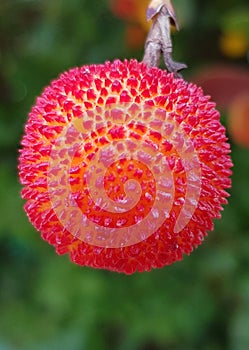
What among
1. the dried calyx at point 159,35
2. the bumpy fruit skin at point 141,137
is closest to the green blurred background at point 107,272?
the dried calyx at point 159,35

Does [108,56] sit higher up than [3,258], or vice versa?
[108,56]

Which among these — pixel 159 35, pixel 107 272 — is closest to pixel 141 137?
pixel 159 35

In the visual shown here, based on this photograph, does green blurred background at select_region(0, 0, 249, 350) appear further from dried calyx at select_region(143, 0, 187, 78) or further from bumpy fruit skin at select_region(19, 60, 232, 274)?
bumpy fruit skin at select_region(19, 60, 232, 274)

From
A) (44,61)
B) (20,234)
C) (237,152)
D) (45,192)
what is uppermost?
(44,61)

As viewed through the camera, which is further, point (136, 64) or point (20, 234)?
point (20, 234)

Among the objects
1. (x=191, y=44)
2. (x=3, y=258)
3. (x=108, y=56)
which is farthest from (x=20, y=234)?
(x=191, y=44)

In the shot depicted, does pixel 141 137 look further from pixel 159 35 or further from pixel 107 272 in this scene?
pixel 107 272

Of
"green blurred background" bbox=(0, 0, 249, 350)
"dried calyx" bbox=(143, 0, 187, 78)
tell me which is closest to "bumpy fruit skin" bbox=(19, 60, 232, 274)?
"dried calyx" bbox=(143, 0, 187, 78)

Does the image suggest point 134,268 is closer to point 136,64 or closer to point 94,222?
Answer: point 94,222
